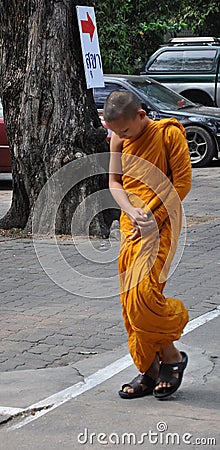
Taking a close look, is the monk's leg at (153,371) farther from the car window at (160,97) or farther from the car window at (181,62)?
the car window at (181,62)

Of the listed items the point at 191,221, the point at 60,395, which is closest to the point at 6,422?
the point at 60,395

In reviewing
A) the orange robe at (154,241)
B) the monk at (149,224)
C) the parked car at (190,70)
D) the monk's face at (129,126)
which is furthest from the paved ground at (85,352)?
the parked car at (190,70)

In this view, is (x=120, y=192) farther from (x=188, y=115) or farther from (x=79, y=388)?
(x=188, y=115)

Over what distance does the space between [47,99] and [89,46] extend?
0.77m

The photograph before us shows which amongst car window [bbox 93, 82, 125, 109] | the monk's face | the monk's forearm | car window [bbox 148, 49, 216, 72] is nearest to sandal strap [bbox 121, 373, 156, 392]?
the monk's forearm

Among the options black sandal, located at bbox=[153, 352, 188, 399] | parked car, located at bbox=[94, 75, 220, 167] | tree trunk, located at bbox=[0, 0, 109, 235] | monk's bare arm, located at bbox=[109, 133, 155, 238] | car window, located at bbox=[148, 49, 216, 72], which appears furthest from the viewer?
car window, located at bbox=[148, 49, 216, 72]

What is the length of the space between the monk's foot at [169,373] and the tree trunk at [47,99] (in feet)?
16.5

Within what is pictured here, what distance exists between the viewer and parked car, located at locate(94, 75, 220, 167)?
17906mm

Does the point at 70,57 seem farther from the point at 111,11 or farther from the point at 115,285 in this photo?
the point at 111,11

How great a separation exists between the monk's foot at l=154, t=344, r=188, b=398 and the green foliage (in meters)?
18.3

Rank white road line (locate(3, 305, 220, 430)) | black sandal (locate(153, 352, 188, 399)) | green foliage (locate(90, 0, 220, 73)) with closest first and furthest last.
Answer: white road line (locate(3, 305, 220, 430)), black sandal (locate(153, 352, 188, 399)), green foliage (locate(90, 0, 220, 73))

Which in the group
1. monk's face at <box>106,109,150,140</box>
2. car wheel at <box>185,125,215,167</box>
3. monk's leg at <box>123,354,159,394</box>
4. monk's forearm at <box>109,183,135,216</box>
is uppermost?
monk's face at <box>106,109,150,140</box>

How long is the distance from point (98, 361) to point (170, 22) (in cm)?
2241

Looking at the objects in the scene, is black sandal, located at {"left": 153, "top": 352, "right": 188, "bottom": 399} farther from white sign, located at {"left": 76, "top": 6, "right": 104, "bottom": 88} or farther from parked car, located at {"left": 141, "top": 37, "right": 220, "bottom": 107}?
parked car, located at {"left": 141, "top": 37, "right": 220, "bottom": 107}
